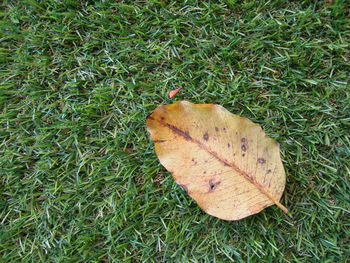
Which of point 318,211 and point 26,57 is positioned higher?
point 26,57

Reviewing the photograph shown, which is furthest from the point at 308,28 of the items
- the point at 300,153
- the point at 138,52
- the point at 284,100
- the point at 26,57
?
the point at 26,57

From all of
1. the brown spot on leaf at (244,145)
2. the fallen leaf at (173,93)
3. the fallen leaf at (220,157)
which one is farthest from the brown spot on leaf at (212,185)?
the fallen leaf at (173,93)

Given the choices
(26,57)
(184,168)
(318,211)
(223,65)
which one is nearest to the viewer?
(184,168)

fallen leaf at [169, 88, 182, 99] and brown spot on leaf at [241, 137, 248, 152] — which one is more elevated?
fallen leaf at [169, 88, 182, 99]

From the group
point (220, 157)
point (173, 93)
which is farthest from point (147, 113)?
point (220, 157)

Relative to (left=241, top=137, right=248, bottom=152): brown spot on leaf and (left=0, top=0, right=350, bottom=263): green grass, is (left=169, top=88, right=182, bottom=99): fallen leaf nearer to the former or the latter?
(left=0, top=0, right=350, bottom=263): green grass

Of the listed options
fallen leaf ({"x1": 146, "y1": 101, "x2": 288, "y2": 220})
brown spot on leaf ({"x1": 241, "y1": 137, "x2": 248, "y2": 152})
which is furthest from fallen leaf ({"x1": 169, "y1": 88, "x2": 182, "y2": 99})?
brown spot on leaf ({"x1": 241, "y1": 137, "x2": 248, "y2": 152})

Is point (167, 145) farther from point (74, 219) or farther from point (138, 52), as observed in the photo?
point (74, 219)
